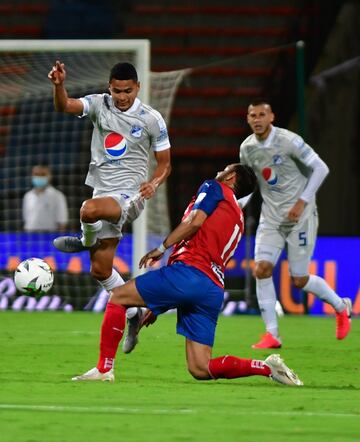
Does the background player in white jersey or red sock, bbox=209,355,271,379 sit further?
the background player in white jersey

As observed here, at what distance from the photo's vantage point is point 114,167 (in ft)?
30.5

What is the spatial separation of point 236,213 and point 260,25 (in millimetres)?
13378

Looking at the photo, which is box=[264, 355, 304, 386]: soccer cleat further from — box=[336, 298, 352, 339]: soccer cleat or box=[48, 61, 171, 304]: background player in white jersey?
box=[336, 298, 352, 339]: soccer cleat

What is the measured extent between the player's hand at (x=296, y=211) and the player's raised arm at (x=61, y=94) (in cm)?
251

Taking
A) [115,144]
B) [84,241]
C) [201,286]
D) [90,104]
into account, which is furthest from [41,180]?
[201,286]

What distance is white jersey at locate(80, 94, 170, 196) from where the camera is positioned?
9.12m

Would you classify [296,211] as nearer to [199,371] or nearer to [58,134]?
[199,371]

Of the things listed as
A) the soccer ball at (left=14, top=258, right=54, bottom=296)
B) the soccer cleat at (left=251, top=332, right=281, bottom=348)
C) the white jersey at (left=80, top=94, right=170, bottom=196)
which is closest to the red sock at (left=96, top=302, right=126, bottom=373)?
the soccer ball at (left=14, top=258, right=54, bottom=296)

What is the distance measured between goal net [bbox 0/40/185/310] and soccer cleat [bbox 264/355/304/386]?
577 centimetres

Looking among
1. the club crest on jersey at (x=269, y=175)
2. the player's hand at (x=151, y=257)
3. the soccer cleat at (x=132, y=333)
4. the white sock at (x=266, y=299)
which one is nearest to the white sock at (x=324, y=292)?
the white sock at (x=266, y=299)

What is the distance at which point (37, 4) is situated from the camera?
2097cm

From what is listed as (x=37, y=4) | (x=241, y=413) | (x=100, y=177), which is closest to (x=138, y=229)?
(x=100, y=177)

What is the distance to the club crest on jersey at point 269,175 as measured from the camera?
36.7 feet

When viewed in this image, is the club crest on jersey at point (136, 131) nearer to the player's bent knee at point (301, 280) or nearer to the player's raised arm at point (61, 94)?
the player's raised arm at point (61, 94)
